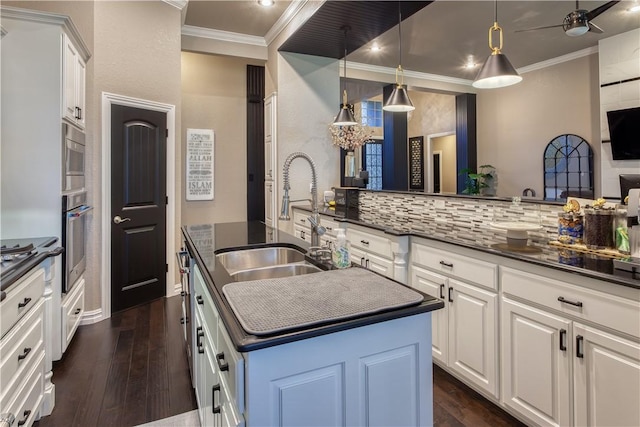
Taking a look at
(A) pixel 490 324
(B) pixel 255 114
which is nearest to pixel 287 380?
(A) pixel 490 324

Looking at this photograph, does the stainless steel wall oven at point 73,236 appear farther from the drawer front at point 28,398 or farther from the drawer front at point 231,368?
the drawer front at point 231,368

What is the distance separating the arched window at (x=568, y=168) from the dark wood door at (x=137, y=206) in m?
5.84

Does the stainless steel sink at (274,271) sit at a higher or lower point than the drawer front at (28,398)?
higher

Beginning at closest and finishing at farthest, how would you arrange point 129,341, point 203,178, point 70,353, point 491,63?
point 491,63, point 70,353, point 129,341, point 203,178

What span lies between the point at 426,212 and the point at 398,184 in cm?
294

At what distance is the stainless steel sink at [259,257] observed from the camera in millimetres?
1990

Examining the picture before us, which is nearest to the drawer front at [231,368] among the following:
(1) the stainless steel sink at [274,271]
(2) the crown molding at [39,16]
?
(1) the stainless steel sink at [274,271]

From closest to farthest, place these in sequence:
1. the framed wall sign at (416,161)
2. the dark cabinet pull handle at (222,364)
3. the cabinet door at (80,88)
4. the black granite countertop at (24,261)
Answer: the dark cabinet pull handle at (222,364)
the black granite countertop at (24,261)
the cabinet door at (80,88)
the framed wall sign at (416,161)

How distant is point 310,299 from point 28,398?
1.62 metres

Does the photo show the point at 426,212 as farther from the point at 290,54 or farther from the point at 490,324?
the point at 290,54

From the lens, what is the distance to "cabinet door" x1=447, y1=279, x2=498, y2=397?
193 centimetres

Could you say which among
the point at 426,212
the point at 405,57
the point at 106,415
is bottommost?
the point at 106,415

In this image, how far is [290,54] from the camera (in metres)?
4.62

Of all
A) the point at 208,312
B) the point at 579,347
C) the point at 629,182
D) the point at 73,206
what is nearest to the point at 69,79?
the point at 73,206
